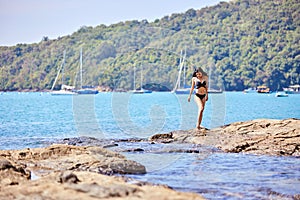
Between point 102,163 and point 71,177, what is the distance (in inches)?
139

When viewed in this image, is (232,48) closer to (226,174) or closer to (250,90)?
(250,90)

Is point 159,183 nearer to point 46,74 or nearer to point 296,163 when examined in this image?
point 296,163

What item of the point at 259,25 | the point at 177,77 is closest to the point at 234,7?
the point at 259,25

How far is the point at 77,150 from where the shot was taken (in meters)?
14.7

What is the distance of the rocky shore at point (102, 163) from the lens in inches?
353

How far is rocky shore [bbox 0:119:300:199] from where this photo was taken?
29.5ft

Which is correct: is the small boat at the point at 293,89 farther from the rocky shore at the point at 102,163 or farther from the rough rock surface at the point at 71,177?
the rough rock surface at the point at 71,177

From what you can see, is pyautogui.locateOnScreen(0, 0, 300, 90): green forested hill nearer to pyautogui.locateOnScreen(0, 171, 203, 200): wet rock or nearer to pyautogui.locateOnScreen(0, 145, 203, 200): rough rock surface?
pyautogui.locateOnScreen(0, 145, 203, 200): rough rock surface

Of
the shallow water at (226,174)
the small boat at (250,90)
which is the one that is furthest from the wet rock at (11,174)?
the small boat at (250,90)

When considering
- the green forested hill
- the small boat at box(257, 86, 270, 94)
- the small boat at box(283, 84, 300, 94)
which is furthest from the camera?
the small boat at box(283, 84, 300, 94)

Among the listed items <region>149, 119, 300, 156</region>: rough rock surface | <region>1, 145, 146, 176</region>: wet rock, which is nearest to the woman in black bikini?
<region>149, 119, 300, 156</region>: rough rock surface

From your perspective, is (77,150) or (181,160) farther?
(181,160)

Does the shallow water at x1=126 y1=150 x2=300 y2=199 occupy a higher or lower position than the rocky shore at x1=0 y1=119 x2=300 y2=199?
lower

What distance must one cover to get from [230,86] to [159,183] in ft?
435
